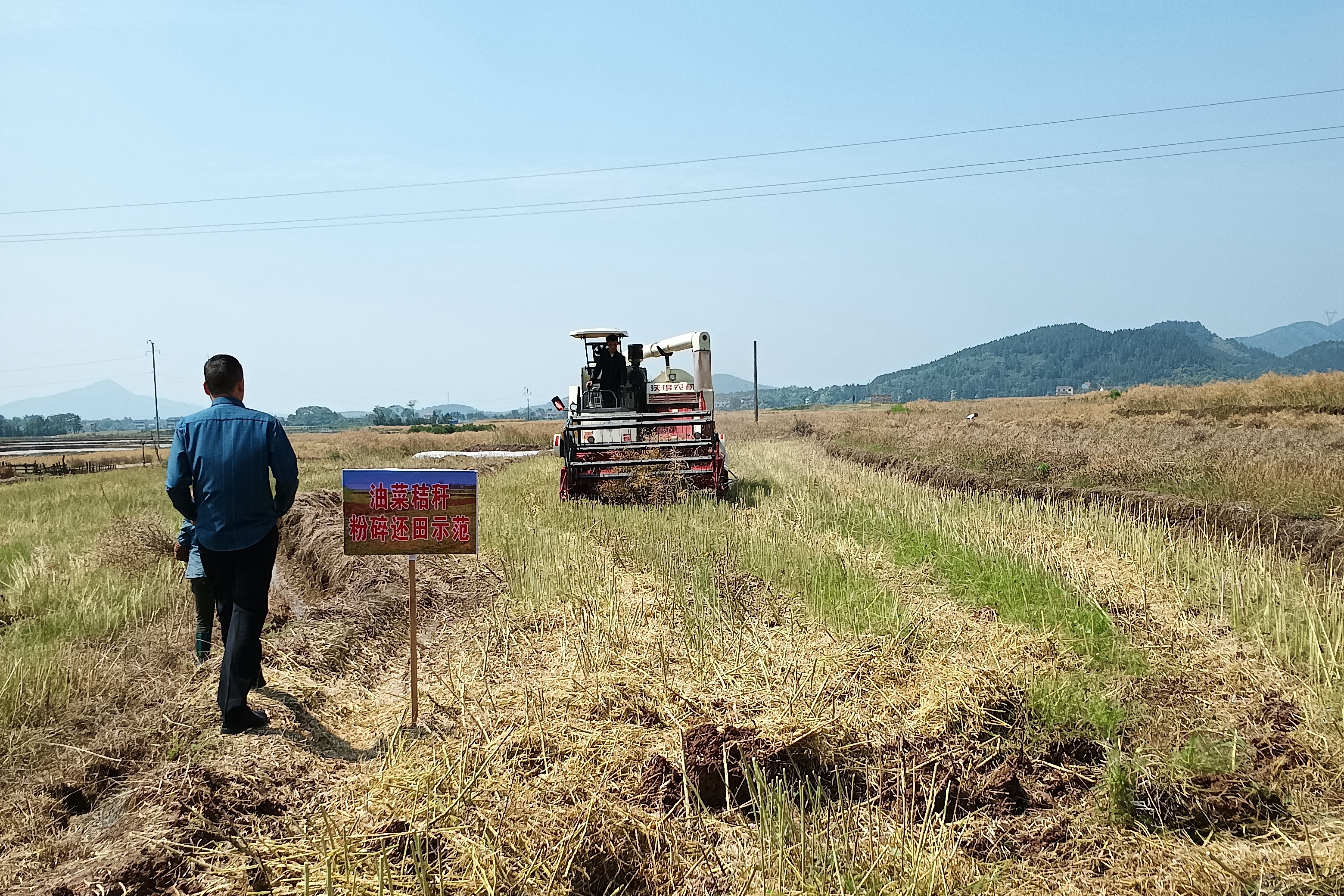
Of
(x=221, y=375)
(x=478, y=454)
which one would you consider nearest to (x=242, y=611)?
(x=221, y=375)

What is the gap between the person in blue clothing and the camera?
5230mm

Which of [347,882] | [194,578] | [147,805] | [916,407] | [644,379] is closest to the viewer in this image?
[347,882]

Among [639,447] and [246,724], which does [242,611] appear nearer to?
[246,724]

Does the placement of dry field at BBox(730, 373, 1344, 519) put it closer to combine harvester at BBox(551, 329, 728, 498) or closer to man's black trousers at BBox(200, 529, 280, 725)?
combine harvester at BBox(551, 329, 728, 498)

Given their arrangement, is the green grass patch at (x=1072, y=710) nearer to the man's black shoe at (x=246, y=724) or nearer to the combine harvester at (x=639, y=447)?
the man's black shoe at (x=246, y=724)

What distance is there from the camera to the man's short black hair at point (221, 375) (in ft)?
16.3

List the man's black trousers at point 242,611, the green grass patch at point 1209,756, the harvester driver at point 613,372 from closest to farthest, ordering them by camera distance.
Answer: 1. the green grass patch at point 1209,756
2. the man's black trousers at point 242,611
3. the harvester driver at point 613,372

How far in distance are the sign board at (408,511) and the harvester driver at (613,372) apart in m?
10.0

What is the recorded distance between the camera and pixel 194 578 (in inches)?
218

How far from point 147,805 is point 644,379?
39.5ft

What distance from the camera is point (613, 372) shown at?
15.0 metres

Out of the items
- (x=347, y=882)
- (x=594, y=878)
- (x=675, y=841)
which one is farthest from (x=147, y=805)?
(x=675, y=841)

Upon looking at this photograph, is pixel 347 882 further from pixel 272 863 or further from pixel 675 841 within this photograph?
pixel 675 841

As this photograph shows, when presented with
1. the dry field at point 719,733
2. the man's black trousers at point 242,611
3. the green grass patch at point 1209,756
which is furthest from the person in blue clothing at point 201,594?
the green grass patch at point 1209,756
